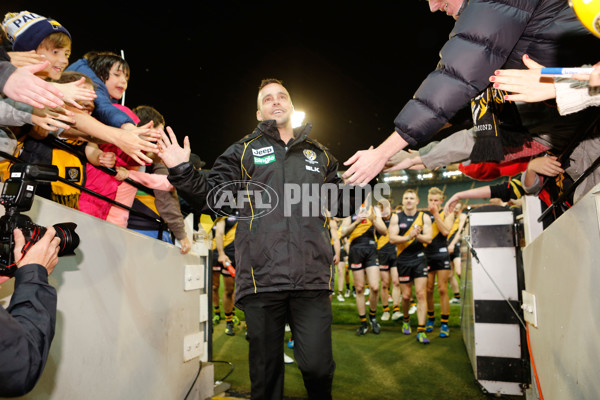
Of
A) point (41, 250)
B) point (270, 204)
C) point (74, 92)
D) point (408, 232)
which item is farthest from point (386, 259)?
point (41, 250)

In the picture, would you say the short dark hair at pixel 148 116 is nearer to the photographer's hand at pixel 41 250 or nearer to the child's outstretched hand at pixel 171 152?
the child's outstretched hand at pixel 171 152

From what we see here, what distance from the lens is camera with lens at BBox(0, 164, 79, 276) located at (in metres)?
1.19

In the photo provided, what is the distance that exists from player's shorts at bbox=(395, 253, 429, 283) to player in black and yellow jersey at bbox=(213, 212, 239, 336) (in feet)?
9.41

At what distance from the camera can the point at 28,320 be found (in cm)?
109

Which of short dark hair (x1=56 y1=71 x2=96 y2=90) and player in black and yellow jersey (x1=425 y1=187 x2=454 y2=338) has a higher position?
short dark hair (x1=56 y1=71 x2=96 y2=90)

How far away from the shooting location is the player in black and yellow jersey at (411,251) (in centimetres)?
593

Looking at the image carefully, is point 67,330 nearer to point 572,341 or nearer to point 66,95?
point 66,95

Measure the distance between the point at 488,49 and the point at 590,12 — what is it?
0.65m

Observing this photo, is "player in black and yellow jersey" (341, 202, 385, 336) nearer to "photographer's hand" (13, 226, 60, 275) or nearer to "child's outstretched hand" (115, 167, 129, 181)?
"child's outstretched hand" (115, 167, 129, 181)

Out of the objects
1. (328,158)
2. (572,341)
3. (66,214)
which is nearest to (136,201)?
(66,214)

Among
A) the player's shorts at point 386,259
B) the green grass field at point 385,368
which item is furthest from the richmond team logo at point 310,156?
the player's shorts at point 386,259

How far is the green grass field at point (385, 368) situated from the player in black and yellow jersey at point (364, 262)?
31cm

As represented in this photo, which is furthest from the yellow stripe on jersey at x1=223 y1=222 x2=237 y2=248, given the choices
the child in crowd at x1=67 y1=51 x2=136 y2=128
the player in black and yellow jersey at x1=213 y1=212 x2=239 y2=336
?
the child in crowd at x1=67 y1=51 x2=136 y2=128

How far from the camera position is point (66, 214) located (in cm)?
167
